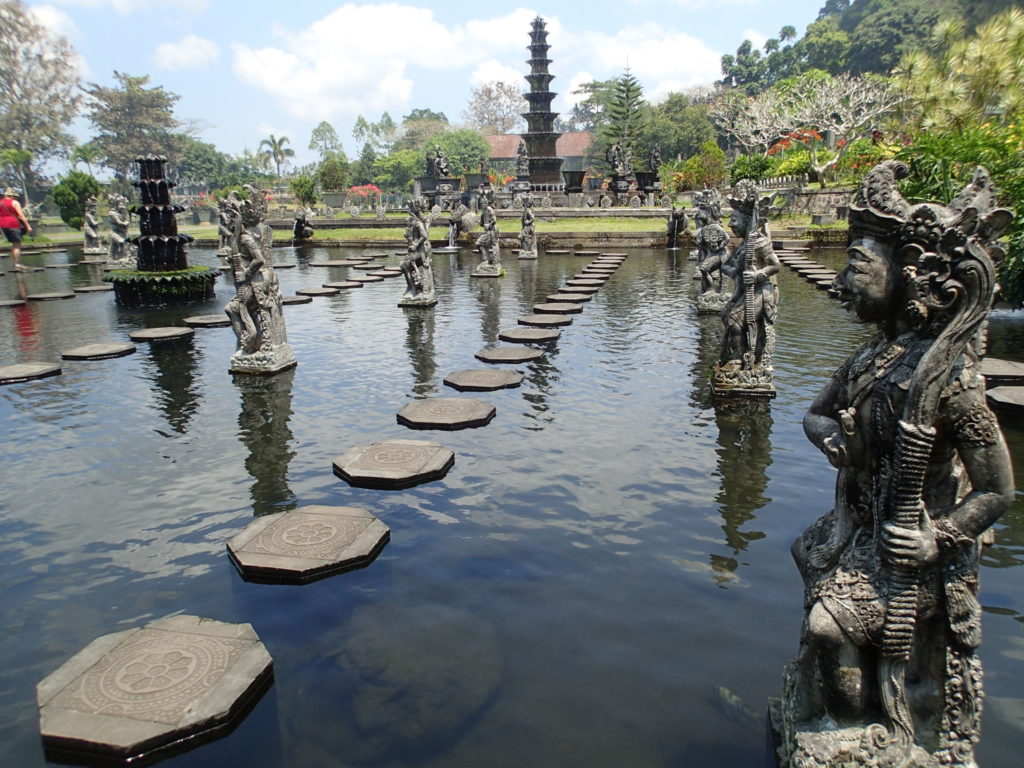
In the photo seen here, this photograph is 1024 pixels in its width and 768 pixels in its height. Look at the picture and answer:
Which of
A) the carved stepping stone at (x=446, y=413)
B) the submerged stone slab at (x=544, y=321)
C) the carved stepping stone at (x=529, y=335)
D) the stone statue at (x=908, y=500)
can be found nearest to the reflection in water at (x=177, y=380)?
the carved stepping stone at (x=446, y=413)

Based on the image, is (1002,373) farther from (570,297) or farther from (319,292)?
(319,292)

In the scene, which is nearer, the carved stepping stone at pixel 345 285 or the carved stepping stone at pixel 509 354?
the carved stepping stone at pixel 509 354

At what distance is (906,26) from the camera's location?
243 feet

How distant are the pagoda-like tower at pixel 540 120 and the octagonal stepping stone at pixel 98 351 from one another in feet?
157

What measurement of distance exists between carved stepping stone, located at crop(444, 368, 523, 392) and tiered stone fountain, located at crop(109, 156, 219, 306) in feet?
40.1

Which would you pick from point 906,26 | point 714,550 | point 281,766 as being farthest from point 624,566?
point 906,26

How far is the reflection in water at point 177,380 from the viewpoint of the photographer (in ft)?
31.0

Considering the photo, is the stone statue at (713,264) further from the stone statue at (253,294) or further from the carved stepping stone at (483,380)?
the stone statue at (253,294)

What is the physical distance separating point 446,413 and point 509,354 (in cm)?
323

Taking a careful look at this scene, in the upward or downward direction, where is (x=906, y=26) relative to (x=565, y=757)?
upward

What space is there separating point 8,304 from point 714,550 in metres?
19.8

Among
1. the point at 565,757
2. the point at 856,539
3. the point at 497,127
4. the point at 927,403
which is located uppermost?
the point at 497,127

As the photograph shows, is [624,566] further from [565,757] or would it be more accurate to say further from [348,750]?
[348,750]

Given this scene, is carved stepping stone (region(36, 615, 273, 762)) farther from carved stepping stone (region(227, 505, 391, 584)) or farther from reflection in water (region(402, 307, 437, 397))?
reflection in water (region(402, 307, 437, 397))
